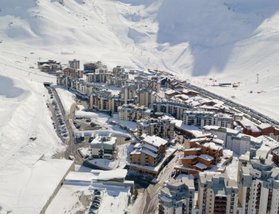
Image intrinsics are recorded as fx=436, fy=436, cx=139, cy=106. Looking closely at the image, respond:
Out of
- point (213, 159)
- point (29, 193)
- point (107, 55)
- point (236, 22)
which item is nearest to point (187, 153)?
point (213, 159)

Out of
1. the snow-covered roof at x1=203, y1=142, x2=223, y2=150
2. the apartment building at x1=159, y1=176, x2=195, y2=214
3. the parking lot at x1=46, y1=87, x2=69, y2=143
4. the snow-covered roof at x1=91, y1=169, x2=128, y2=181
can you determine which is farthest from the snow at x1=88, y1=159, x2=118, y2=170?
the apartment building at x1=159, y1=176, x2=195, y2=214

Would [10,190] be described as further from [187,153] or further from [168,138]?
[168,138]

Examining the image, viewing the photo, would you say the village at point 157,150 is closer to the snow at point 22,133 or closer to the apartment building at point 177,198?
the apartment building at point 177,198

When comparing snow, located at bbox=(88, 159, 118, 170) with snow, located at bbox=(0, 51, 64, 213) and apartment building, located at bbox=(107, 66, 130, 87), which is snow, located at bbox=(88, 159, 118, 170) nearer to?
snow, located at bbox=(0, 51, 64, 213)

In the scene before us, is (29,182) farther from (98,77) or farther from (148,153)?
(98,77)

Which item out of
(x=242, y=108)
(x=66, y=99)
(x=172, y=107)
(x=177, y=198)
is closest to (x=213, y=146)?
(x=177, y=198)
